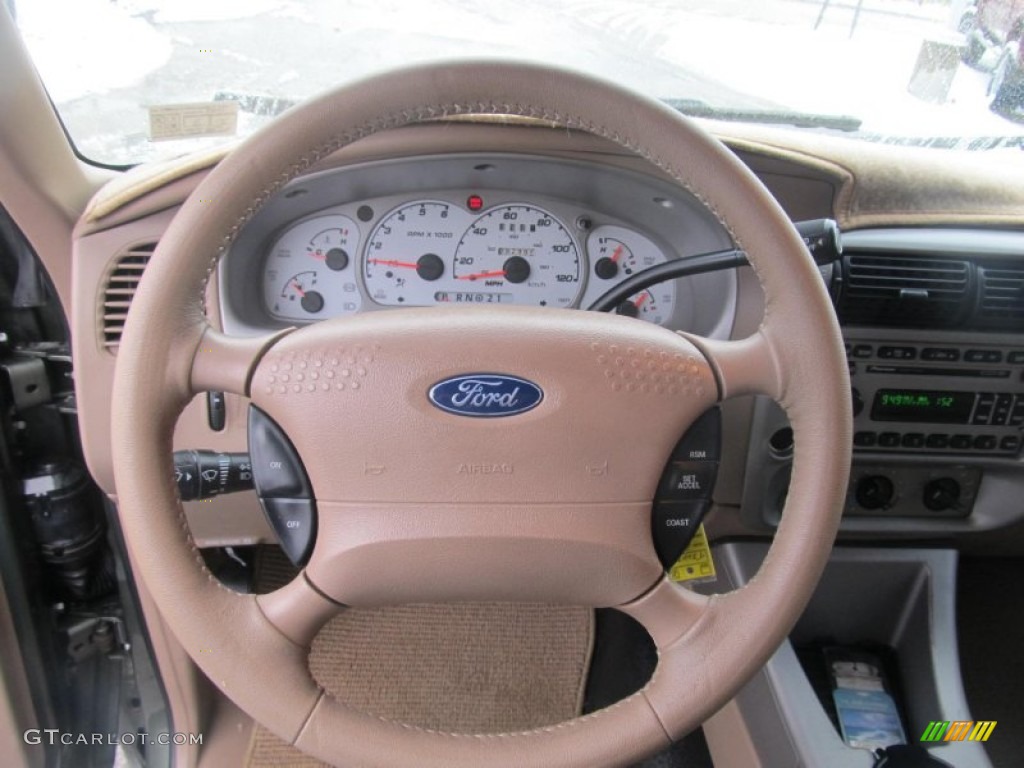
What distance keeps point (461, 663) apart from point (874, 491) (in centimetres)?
87

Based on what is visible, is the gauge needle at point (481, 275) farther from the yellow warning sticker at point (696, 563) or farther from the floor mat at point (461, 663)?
the floor mat at point (461, 663)

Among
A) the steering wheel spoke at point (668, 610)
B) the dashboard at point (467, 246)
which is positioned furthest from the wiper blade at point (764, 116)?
the steering wheel spoke at point (668, 610)

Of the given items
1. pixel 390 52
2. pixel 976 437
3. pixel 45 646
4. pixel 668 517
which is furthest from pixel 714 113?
pixel 45 646

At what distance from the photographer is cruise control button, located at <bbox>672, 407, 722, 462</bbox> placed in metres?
0.83

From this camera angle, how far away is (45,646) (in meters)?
1.33

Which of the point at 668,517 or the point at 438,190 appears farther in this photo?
the point at 438,190

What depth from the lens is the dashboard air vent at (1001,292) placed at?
1.20 meters

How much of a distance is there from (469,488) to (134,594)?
33.9 inches

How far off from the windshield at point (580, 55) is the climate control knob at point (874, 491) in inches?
22.1

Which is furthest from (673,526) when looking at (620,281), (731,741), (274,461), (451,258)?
(731,741)

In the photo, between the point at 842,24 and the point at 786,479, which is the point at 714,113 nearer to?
the point at 842,24

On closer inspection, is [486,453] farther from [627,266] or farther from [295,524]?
[627,266]

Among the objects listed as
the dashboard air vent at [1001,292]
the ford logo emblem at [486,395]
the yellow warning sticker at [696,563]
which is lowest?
the yellow warning sticker at [696,563]

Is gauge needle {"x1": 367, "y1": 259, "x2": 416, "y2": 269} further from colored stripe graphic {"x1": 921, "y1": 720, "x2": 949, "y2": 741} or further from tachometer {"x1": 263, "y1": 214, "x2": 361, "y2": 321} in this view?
colored stripe graphic {"x1": 921, "y1": 720, "x2": 949, "y2": 741}
